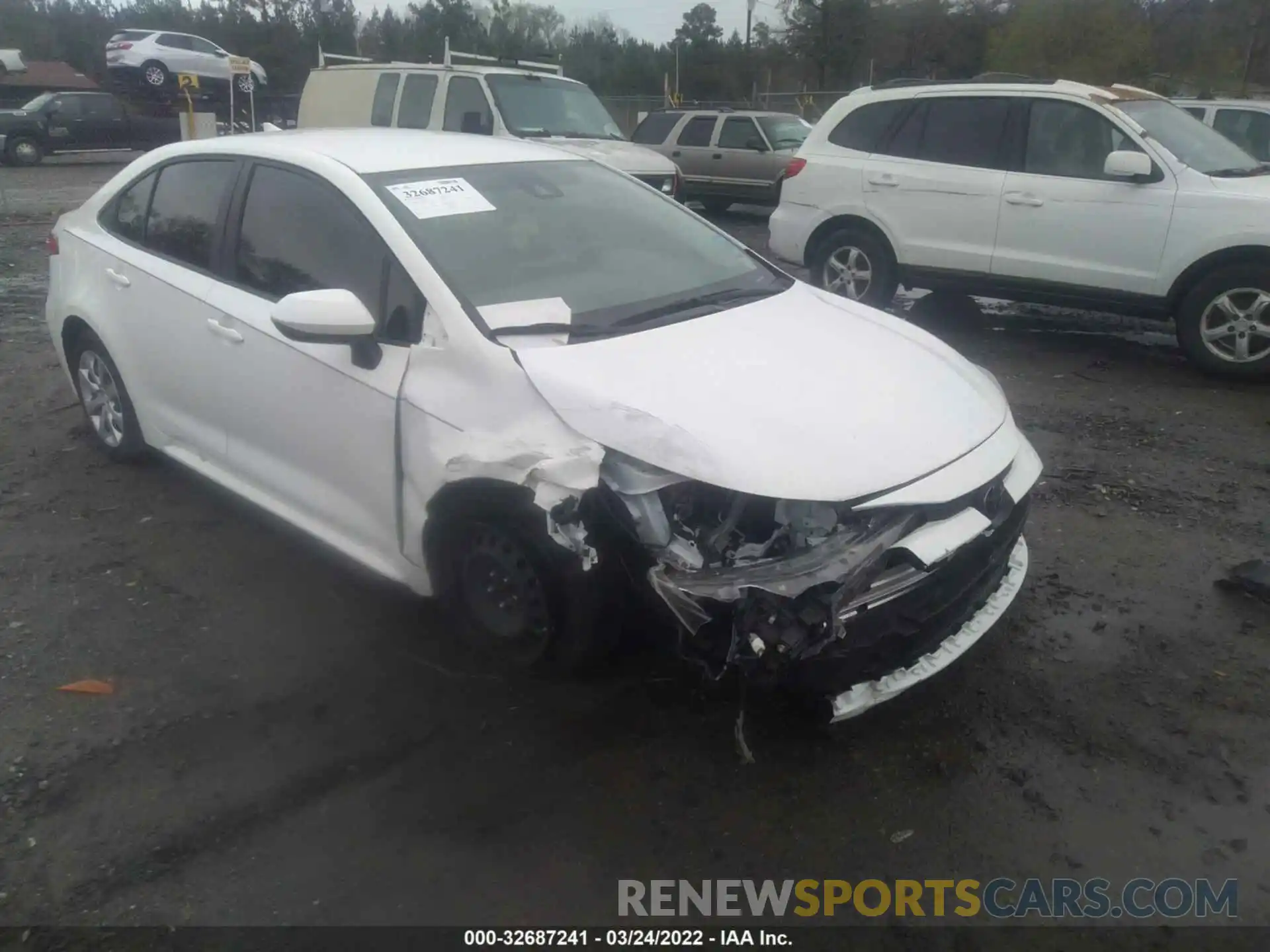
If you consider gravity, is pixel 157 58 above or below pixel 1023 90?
above

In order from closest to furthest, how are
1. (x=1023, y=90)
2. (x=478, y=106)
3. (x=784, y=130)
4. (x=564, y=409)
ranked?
(x=564, y=409), (x=1023, y=90), (x=478, y=106), (x=784, y=130)

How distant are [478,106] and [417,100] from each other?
2.50 ft

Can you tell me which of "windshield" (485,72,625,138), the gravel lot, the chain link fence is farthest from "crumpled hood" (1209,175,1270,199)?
the chain link fence

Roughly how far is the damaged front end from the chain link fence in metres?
22.0

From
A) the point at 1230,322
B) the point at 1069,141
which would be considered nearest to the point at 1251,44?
the point at 1069,141

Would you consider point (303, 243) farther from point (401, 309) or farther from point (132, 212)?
point (132, 212)

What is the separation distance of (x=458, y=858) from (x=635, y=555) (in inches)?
36.9

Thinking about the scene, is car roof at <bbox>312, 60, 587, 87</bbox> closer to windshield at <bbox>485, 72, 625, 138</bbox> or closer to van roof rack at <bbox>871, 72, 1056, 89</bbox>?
windshield at <bbox>485, 72, 625, 138</bbox>

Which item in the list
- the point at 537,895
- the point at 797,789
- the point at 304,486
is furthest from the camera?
the point at 304,486

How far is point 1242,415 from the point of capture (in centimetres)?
610

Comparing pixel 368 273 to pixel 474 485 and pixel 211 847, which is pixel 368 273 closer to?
pixel 474 485

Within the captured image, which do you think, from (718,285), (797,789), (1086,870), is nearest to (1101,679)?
(1086,870)

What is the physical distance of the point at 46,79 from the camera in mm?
32656

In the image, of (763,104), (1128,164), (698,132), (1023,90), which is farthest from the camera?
(763,104)
